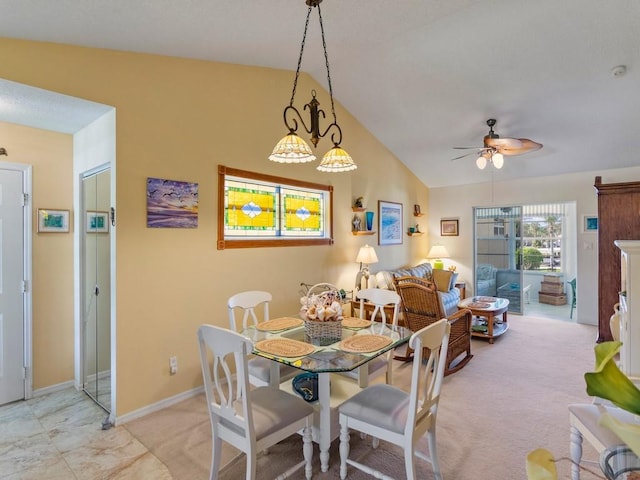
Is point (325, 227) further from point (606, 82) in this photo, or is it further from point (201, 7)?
point (606, 82)

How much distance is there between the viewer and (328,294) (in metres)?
2.41

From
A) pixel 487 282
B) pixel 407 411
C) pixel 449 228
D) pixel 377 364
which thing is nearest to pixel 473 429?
pixel 377 364

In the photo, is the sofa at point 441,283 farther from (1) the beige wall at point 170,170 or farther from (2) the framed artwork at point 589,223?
(2) the framed artwork at point 589,223

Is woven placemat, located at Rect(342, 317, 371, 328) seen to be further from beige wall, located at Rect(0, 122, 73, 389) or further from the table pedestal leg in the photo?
beige wall, located at Rect(0, 122, 73, 389)

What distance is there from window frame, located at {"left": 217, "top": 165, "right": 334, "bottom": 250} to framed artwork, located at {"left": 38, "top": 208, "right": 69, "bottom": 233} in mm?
1435

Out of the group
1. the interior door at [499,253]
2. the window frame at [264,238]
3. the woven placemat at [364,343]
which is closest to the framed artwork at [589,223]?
the interior door at [499,253]

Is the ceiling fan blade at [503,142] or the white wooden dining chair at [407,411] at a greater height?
the ceiling fan blade at [503,142]

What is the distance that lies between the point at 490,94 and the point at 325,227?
2.49m

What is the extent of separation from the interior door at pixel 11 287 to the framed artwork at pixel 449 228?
21.4ft

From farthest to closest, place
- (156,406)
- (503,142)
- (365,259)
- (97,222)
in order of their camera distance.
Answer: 1. (365,259)
2. (503,142)
3. (97,222)
4. (156,406)

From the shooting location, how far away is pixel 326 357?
6.51ft

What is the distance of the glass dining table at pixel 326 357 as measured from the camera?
1920mm

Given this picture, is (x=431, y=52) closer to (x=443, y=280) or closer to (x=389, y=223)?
(x=389, y=223)

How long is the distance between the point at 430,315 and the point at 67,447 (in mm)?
3241
